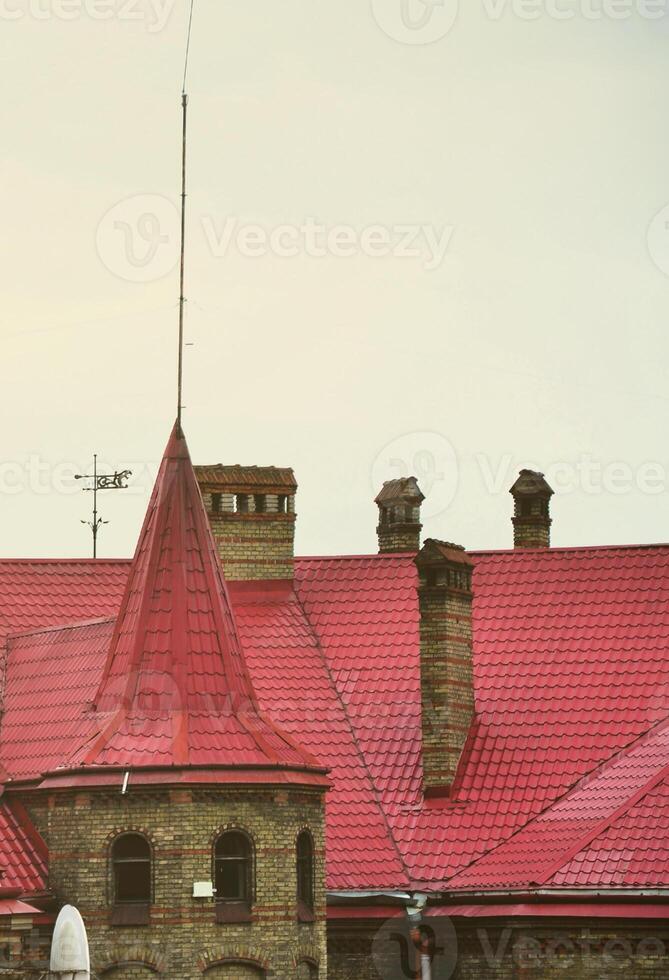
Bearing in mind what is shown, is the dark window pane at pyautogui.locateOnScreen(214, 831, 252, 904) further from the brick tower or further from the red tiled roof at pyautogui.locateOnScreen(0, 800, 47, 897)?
the red tiled roof at pyautogui.locateOnScreen(0, 800, 47, 897)

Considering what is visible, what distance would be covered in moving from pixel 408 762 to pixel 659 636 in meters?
4.34

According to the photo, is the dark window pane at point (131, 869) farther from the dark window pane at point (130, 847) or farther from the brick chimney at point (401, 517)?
the brick chimney at point (401, 517)

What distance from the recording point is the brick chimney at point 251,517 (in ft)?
144

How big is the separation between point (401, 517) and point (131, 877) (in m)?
13.0

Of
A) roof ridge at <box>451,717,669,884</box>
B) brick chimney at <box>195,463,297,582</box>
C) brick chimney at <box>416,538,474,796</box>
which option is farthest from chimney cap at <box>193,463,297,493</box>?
roof ridge at <box>451,717,669,884</box>

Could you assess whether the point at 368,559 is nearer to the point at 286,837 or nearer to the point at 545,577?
the point at 545,577

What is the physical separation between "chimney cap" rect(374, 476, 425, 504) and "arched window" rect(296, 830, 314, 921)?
11.1 meters

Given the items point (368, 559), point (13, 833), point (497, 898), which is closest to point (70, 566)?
point (368, 559)

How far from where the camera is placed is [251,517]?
44.2 m

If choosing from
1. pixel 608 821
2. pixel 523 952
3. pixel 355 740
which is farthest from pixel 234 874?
pixel 355 740

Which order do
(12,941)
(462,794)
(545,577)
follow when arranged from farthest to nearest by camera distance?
(545,577) < (462,794) < (12,941)

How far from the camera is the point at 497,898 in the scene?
36.9 meters

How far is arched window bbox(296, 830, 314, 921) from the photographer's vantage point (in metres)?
36.6

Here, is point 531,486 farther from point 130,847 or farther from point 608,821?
point 130,847
